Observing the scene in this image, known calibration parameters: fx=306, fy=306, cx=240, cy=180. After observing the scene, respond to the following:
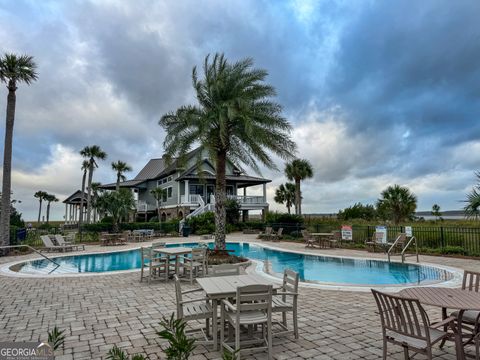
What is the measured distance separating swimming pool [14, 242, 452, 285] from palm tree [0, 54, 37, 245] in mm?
3886

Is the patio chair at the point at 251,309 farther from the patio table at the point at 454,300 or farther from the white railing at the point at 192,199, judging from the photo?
the white railing at the point at 192,199

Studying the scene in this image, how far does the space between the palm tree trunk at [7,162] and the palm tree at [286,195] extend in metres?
32.1

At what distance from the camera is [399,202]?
24.2m

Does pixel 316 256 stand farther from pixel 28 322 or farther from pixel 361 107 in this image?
pixel 28 322

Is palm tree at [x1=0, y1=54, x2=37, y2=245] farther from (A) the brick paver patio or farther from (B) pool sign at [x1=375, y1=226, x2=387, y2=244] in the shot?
(B) pool sign at [x1=375, y1=226, x2=387, y2=244]

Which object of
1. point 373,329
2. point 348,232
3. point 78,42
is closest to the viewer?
point 373,329

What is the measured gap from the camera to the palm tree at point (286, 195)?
139 feet

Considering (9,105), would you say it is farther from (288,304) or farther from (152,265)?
(288,304)

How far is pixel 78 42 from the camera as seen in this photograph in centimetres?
1239

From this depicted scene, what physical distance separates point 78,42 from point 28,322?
10869mm

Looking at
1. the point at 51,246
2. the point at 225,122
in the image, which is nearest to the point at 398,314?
the point at 225,122

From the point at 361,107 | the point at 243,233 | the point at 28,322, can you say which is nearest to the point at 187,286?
the point at 28,322

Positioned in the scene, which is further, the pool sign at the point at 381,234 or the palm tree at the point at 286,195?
the palm tree at the point at 286,195

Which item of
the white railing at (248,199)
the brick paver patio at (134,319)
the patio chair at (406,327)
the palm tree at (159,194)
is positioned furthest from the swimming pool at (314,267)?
the palm tree at (159,194)
